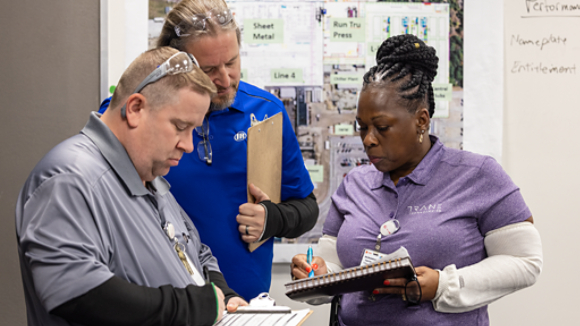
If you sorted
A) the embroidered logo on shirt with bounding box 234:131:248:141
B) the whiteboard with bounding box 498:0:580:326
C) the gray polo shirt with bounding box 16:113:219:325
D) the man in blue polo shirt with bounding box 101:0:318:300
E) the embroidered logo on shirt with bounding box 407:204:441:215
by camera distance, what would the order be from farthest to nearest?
the whiteboard with bounding box 498:0:580:326 → the embroidered logo on shirt with bounding box 234:131:248:141 → the man in blue polo shirt with bounding box 101:0:318:300 → the embroidered logo on shirt with bounding box 407:204:441:215 → the gray polo shirt with bounding box 16:113:219:325

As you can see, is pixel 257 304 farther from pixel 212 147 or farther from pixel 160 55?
pixel 160 55

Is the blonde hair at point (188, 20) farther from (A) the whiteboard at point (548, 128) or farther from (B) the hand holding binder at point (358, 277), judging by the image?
(A) the whiteboard at point (548, 128)

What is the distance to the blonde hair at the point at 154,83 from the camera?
100 cm

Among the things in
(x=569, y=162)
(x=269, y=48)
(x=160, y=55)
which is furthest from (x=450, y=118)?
(x=160, y=55)

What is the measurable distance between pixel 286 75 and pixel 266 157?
94cm

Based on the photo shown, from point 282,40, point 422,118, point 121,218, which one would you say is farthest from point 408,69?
point 282,40

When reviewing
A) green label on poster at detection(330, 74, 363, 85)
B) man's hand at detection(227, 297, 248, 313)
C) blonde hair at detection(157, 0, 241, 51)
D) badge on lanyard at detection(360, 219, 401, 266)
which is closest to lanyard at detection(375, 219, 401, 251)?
badge on lanyard at detection(360, 219, 401, 266)

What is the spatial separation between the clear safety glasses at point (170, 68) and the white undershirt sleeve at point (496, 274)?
0.80 meters

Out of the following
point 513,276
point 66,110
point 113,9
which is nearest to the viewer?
point 513,276

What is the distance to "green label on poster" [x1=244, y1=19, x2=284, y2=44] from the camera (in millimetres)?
2334

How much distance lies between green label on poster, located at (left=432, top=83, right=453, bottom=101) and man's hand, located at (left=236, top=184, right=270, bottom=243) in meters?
1.28

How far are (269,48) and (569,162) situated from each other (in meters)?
1.59

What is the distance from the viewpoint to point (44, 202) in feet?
2.76

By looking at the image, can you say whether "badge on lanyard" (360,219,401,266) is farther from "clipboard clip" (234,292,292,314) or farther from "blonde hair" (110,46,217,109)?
"blonde hair" (110,46,217,109)
